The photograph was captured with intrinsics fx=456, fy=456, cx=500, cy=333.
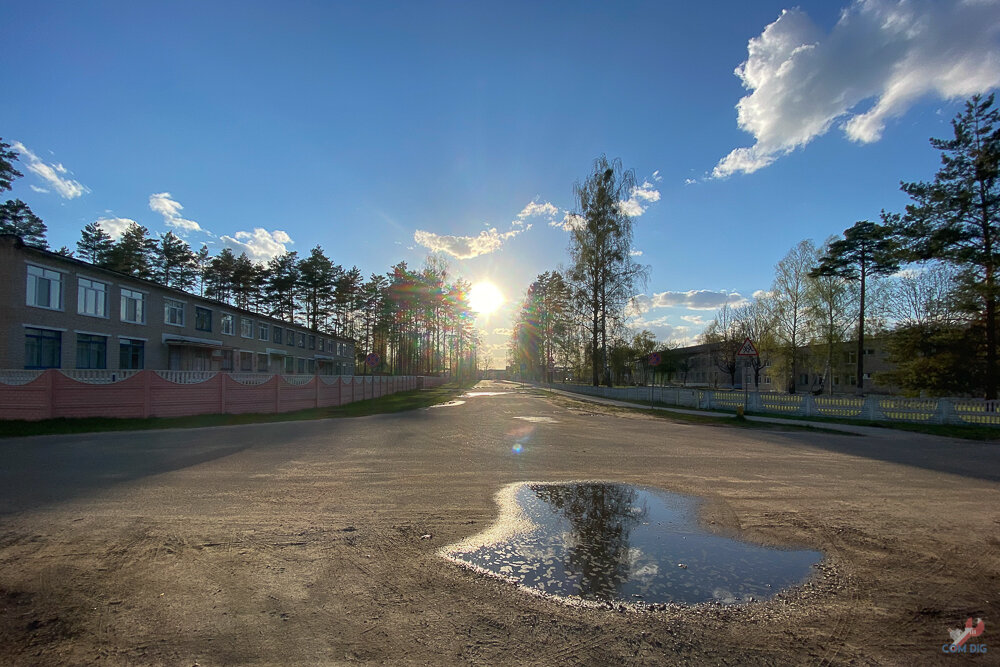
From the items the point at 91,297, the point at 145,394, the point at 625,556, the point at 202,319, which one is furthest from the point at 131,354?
the point at 625,556

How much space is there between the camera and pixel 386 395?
36.5 meters

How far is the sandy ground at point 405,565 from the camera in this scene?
274 centimetres

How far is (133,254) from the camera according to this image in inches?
1668

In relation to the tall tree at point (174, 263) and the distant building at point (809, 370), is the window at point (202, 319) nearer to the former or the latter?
the tall tree at point (174, 263)

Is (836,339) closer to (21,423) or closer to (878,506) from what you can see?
(878,506)

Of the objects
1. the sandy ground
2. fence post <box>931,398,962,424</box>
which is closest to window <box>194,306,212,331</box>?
the sandy ground

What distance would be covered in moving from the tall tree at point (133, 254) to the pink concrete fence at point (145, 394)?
2633 cm

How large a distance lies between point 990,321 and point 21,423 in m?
37.0

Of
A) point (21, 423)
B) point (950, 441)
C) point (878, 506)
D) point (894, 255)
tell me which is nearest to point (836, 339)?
point (894, 255)

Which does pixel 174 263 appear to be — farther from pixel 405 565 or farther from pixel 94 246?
pixel 405 565

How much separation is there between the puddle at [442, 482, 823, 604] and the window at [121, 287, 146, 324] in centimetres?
3112

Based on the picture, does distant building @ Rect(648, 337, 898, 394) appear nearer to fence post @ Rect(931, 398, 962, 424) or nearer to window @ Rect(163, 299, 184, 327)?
fence post @ Rect(931, 398, 962, 424)

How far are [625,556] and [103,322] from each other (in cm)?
3189

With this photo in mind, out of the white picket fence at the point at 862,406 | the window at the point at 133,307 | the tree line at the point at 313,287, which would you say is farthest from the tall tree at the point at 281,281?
the white picket fence at the point at 862,406
